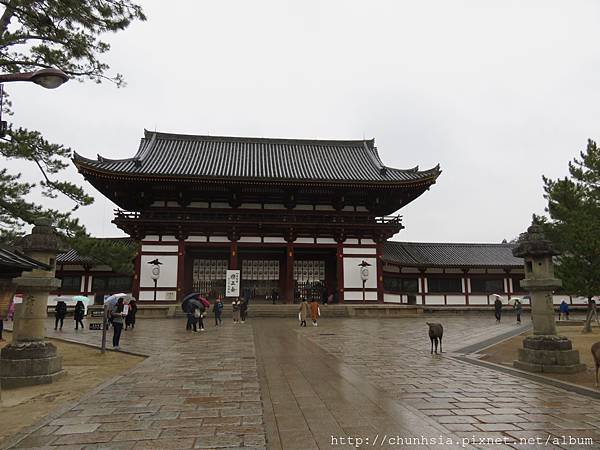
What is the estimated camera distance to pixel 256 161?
29.2 meters

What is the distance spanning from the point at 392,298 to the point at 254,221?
11786 millimetres

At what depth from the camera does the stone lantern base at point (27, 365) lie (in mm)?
7719

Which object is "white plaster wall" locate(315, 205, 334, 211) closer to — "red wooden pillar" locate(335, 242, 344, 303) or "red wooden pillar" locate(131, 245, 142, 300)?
"red wooden pillar" locate(335, 242, 344, 303)

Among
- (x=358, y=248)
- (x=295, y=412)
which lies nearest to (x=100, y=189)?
(x=358, y=248)

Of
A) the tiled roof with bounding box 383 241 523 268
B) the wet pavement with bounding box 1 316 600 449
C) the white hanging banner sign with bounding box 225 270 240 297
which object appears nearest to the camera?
the wet pavement with bounding box 1 316 600 449

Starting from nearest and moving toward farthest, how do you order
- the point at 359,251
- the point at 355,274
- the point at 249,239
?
the point at 249,239 < the point at 355,274 < the point at 359,251

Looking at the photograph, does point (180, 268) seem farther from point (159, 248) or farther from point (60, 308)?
point (60, 308)

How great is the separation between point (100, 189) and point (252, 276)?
36.7ft

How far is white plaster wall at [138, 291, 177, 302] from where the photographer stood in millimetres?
23359

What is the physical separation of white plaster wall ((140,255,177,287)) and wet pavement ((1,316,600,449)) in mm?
13986

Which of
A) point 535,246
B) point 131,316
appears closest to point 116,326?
point 131,316

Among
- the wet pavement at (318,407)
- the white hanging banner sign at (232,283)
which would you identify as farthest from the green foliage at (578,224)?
the white hanging banner sign at (232,283)

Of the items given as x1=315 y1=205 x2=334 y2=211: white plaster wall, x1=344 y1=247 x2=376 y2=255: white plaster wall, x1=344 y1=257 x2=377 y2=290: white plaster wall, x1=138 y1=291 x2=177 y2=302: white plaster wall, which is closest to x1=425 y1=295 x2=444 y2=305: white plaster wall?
x1=344 y1=257 x2=377 y2=290: white plaster wall

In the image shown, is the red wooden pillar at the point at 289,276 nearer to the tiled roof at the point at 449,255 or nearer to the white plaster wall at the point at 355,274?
the white plaster wall at the point at 355,274
